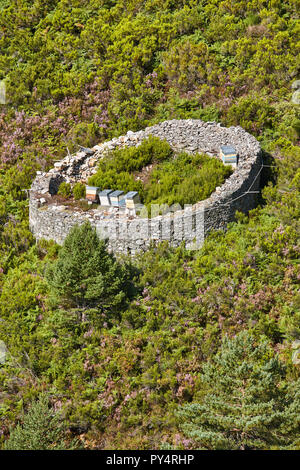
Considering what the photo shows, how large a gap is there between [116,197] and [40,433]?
736cm

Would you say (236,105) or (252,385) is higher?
(236,105)

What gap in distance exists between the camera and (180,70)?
22.7 m

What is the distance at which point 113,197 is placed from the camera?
51.3 feet

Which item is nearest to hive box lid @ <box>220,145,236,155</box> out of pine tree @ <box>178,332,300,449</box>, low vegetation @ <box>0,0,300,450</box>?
low vegetation @ <box>0,0,300,450</box>

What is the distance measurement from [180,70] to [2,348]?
1475 centimetres

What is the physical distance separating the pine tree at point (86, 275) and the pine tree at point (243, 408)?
11.6 ft

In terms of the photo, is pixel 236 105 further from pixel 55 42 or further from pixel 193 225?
pixel 55 42

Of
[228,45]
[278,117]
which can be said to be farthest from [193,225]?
[228,45]

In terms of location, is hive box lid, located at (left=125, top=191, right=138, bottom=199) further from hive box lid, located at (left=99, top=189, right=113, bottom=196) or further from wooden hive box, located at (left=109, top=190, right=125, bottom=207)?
hive box lid, located at (left=99, top=189, right=113, bottom=196)

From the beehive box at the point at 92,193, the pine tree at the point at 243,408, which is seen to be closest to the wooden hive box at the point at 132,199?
the beehive box at the point at 92,193

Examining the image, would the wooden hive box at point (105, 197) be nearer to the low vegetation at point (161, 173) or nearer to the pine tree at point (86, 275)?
the low vegetation at point (161, 173)

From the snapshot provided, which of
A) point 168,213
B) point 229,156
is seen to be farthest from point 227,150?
point 168,213

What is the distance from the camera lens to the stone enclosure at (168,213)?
1460 centimetres

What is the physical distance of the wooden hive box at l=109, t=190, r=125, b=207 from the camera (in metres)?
15.6
